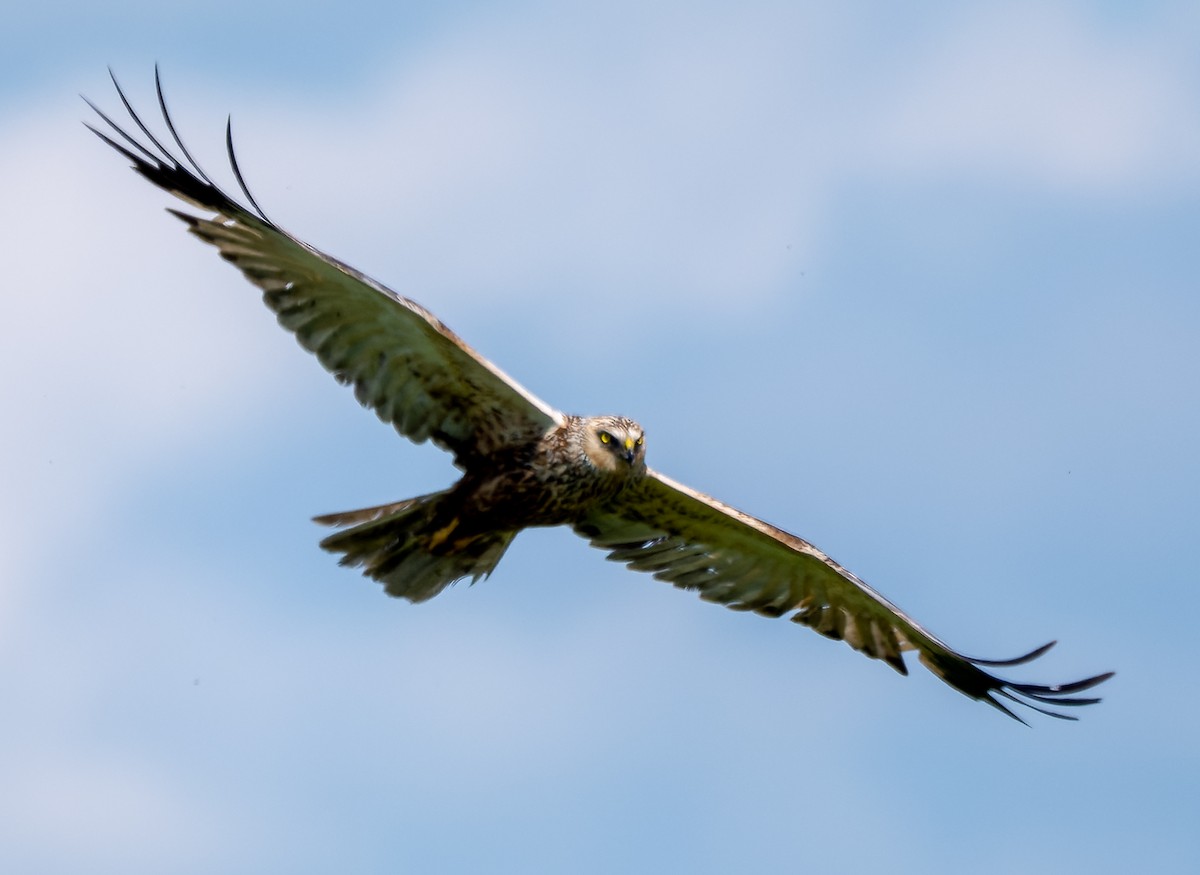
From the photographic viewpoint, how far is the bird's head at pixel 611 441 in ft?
35.3

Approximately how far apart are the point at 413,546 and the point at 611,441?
128 centimetres

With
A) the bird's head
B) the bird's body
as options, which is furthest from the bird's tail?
the bird's head

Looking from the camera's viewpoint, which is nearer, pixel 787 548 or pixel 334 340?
pixel 334 340

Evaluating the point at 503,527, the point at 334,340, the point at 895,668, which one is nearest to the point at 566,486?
the point at 503,527

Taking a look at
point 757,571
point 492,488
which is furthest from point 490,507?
point 757,571

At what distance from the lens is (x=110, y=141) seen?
408 inches

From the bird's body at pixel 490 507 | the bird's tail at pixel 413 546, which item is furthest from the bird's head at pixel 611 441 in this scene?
the bird's tail at pixel 413 546

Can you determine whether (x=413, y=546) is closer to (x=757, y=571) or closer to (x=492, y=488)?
(x=492, y=488)

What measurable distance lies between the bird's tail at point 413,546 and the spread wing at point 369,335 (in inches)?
14.9

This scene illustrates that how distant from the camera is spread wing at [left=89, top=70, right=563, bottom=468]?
10312mm

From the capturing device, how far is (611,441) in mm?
10781

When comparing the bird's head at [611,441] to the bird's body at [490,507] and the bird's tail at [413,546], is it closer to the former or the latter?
the bird's body at [490,507]

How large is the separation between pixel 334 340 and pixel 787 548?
287 centimetres

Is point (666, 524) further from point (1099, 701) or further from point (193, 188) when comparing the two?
point (193, 188)
